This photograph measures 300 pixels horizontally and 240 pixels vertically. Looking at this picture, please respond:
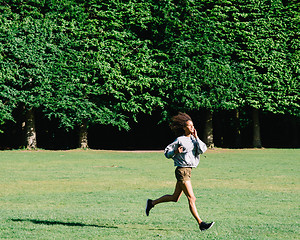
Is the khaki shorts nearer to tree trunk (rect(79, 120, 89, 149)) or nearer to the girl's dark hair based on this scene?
the girl's dark hair

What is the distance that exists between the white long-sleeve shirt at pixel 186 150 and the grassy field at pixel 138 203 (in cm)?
106

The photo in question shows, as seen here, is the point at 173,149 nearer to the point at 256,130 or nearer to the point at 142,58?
the point at 142,58

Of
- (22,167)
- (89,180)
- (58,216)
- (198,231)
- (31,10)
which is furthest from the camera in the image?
(31,10)

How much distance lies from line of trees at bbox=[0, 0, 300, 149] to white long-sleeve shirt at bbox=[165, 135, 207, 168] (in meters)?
18.8

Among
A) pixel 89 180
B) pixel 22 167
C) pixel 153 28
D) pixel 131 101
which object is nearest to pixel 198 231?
pixel 89 180

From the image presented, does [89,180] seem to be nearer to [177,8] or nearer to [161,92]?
[161,92]

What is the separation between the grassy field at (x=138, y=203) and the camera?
280 inches

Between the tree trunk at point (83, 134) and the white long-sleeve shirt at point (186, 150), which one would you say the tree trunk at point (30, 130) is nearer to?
the tree trunk at point (83, 134)

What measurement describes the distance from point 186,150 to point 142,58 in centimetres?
1974

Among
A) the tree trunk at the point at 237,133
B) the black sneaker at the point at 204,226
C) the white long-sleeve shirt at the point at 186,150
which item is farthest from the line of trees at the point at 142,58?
the black sneaker at the point at 204,226

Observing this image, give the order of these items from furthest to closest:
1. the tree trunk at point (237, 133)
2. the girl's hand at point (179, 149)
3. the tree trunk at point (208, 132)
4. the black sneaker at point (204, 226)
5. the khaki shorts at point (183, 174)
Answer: the tree trunk at point (237, 133)
the tree trunk at point (208, 132)
the khaki shorts at point (183, 174)
the girl's hand at point (179, 149)
the black sneaker at point (204, 226)

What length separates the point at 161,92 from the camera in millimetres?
26188

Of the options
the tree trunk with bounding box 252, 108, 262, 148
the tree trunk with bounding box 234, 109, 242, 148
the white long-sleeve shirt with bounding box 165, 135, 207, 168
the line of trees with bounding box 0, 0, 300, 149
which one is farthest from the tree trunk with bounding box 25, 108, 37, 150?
the white long-sleeve shirt with bounding box 165, 135, 207, 168

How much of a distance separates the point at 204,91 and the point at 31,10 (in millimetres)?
10727
